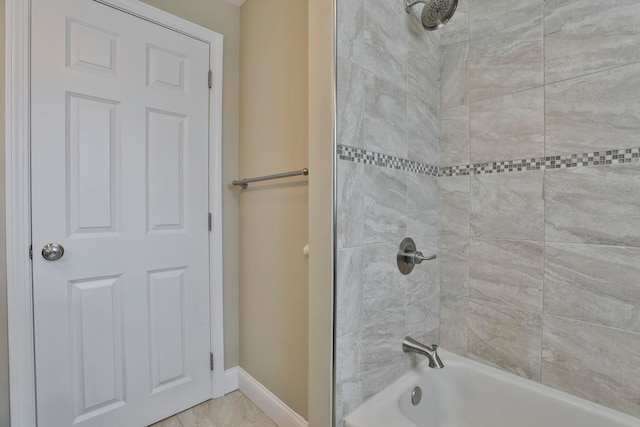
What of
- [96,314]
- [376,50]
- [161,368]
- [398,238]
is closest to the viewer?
[376,50]

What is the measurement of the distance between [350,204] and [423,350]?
692 mm

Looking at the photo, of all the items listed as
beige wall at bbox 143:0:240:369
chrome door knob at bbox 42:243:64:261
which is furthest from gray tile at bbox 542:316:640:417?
chrome door knob at bbox 42:243:64:261

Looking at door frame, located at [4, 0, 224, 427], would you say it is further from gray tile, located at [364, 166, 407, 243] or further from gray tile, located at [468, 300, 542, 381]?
gray tile, located at [468, 300, 542, 381]

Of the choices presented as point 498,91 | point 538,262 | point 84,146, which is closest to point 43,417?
point 84,146

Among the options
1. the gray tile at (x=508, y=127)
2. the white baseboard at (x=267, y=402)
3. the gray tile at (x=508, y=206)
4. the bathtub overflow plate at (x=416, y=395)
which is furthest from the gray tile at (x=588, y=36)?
the white baseboard at (x=267, y=402)

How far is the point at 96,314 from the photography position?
4.44 ft

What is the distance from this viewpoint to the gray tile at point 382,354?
1.09 metres

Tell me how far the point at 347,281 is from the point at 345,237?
16 cm

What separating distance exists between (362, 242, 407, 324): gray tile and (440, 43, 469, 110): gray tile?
0.79 m

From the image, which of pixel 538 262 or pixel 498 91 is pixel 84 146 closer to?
pixel 498 91

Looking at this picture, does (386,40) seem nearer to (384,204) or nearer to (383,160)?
(383,160)

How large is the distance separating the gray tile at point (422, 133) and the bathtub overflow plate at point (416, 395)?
1000 millimetres

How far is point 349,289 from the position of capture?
1.02 m

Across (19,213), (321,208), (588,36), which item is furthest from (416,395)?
(19,213)
